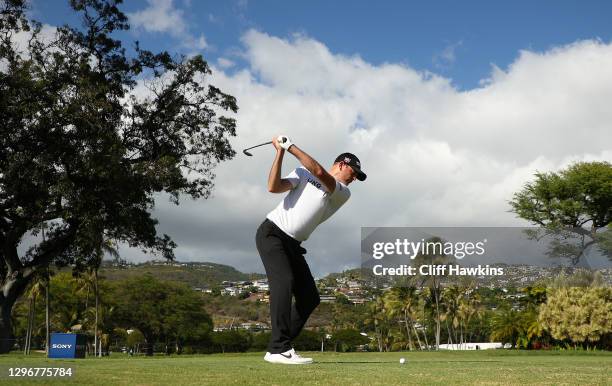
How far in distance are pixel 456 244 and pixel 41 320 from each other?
62187mm

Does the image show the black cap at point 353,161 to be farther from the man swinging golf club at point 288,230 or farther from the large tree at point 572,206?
the large tree at point 572,206

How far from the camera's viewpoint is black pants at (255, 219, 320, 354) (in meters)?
6.65

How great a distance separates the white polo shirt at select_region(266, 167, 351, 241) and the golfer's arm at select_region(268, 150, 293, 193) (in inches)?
4.0

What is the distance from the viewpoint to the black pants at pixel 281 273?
6.65 meters

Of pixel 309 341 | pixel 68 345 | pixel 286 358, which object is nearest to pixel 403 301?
pixel 309 341

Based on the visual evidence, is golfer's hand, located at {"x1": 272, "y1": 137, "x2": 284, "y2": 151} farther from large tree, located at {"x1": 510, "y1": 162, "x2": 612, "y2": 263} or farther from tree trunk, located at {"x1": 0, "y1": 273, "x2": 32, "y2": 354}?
large tree, located at {"x1": 510, "y1": 162, "x2": 612, "y2": 263}

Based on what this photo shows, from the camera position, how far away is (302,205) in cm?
662

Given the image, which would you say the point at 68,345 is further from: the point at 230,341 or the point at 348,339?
the point at 348,339

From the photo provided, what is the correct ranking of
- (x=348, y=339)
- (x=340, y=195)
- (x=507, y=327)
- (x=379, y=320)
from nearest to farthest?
1. (x=340, y=195)
2. (x=507, y=327)
3. (x=348, y=339)
4. (x=379, y=320)

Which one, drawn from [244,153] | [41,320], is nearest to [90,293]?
[41,320]

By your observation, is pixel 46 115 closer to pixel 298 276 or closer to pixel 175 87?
pixel 175 87

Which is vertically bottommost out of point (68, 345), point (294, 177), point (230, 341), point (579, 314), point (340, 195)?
point (230, 341)

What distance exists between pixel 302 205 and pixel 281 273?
0.73 meters

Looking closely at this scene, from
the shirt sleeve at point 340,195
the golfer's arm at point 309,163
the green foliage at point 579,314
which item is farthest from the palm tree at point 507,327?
the golfer's arm at point 309,163
